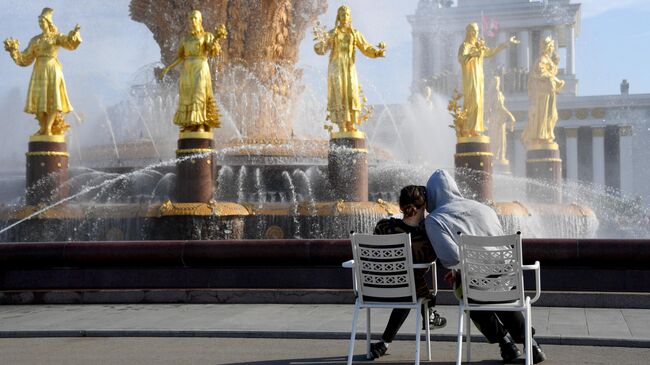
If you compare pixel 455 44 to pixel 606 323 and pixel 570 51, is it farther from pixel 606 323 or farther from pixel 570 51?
pixel 606 323

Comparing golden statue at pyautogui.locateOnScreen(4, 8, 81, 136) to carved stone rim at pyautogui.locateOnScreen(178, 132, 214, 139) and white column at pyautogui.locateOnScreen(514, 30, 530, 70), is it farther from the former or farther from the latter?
white column at pyautogui.locateOnScreen(514, 30, 530, 70)

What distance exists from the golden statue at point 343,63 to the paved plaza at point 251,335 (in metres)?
5.71

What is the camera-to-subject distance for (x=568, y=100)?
228ft

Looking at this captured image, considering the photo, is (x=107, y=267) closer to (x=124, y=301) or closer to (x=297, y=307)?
(x=124, y=301)

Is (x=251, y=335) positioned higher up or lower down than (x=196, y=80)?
lower down

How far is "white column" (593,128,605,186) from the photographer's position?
68.3 m

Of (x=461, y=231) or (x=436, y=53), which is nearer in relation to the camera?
(x=461, y=231)

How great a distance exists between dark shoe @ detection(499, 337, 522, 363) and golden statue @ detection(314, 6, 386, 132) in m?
9.40

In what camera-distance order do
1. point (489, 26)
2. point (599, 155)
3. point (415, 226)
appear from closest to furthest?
point (415, 226) < point (599, 155) < point (489, 26)

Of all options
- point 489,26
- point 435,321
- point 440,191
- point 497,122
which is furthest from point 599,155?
point 440,191

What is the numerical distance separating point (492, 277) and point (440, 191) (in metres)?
0.75

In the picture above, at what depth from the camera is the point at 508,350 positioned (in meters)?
7.38

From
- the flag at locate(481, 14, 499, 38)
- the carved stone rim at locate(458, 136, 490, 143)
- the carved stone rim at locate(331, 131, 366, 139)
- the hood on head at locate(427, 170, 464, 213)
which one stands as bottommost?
the hood on head at locate(427, 170, 464, 213)

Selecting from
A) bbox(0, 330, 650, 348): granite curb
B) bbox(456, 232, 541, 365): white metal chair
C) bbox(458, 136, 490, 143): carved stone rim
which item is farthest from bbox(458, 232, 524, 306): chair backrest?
bbox(458, 136, 490, 143): carved stone rim
